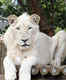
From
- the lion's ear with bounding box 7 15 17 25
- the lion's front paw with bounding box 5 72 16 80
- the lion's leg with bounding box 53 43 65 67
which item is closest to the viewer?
the lion's front paw with bounding box 5 72 16 80

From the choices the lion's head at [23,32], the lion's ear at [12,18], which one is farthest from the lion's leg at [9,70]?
the lion's ear at [12,18]

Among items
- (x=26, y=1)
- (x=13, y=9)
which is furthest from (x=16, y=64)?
(x=13, y=9)

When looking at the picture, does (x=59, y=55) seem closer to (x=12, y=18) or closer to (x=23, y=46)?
(x=23, y=46)

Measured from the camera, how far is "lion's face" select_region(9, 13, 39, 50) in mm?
1896

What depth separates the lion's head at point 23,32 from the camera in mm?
1900

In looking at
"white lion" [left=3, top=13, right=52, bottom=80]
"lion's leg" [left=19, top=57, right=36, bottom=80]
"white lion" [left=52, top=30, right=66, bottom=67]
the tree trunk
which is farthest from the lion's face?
the tree trunk

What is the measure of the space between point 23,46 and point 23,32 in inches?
5.4

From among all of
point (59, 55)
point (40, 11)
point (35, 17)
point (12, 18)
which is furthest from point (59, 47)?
point (40, 11)

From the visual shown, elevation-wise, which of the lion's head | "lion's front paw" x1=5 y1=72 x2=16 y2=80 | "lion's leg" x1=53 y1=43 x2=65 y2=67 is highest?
the lion's head

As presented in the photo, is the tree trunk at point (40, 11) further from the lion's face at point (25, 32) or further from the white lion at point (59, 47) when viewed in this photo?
the lion's face at point (25, 32)

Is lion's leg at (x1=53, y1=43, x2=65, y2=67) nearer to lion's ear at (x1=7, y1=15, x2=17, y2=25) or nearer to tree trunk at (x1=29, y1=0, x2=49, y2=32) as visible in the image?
lion's ear at (x1=7, y1=15, x2=17, y2=25)

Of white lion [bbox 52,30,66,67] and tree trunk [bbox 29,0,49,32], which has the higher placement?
tree trunk [bbox 29,0,49,32]

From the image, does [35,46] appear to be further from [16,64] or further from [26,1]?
[26,1]

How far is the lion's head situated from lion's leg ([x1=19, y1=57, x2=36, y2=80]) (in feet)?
0.50
